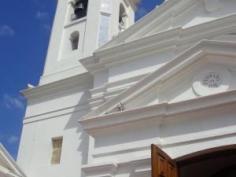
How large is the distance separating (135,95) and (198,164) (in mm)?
2034

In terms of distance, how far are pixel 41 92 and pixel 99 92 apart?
8.71ft

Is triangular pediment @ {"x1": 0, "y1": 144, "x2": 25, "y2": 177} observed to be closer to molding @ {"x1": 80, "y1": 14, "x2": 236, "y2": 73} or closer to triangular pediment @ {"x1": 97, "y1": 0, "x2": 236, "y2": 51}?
molding @ {"x1": 80, "y1": 14, "x2": 236, "y2": 73}

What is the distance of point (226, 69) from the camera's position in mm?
8617

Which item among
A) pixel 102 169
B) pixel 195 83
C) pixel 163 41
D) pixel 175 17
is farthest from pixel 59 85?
pixel 195 83

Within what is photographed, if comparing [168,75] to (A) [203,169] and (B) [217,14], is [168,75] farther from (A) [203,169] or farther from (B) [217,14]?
(B) [217,14]

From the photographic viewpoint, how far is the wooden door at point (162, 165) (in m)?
7.35

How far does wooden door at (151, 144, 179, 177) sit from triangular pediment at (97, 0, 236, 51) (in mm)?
4326

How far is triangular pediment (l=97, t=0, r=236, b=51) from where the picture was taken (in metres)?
11.2

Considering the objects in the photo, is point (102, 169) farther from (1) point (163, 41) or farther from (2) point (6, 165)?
(1) point (163, 41)

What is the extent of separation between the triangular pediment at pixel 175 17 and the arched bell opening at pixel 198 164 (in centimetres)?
370

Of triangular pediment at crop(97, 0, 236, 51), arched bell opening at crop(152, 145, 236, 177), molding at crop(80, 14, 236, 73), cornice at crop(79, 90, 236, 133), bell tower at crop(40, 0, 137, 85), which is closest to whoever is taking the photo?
arched bell opening at crop(152, 145, 236, 177)

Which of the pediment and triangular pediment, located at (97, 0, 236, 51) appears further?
triangular pediment, located at (97, 0, 236, 51)

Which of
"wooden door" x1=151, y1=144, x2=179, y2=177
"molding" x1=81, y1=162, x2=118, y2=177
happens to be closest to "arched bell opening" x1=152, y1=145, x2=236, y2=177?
"wooden door" x1=151, y1=144, x2=179, y2=177

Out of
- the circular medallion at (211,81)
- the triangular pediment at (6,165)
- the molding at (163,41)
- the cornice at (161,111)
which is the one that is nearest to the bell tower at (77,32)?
the molding at (163,41)
